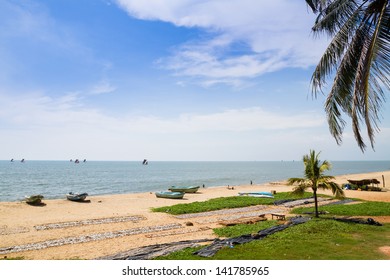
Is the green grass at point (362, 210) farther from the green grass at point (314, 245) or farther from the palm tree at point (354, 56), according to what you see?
the palm tree at point (354, 56)

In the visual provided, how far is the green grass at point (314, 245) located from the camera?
36.4ft

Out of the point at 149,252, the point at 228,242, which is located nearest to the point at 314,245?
the point at 228,242

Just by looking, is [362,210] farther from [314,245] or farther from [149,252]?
[149,252]

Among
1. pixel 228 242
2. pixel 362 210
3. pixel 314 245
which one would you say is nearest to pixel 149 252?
pixel 228 242

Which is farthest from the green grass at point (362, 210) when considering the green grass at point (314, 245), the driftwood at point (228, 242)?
the driftwood at point (228, 242)

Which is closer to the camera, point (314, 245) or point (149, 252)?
point (149, 252)

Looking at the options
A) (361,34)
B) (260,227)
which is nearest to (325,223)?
(260,227)

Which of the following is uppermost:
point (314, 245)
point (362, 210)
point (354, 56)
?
point (354, 56)

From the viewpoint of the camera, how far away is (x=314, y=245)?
1255 centimetres

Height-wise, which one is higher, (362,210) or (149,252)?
(149,252)

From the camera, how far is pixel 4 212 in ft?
90.3

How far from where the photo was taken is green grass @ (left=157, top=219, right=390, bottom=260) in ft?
36.4

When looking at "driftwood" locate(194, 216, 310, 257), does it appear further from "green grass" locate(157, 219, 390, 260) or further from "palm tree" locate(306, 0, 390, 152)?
"palm tree" locate(306, 0, 390, 152)
